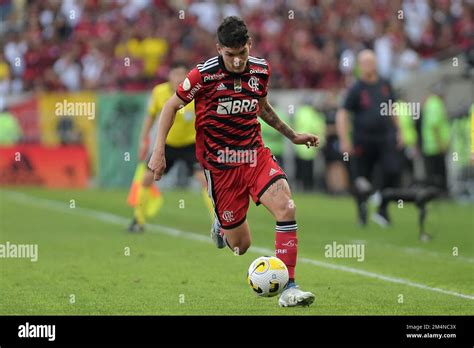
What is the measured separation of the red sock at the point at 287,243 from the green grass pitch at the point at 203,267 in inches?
15.2

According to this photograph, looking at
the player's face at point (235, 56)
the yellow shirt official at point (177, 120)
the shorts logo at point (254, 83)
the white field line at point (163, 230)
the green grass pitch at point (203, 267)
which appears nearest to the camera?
the player's face at point (235, 56)

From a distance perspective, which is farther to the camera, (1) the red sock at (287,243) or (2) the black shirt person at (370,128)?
(2) the black shirt person at (370,128)

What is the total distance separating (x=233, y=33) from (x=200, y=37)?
20.7 m

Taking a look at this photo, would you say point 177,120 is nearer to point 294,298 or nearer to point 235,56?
point 235,56

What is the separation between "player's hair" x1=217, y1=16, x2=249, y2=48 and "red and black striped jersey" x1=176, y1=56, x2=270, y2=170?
0.33 meters

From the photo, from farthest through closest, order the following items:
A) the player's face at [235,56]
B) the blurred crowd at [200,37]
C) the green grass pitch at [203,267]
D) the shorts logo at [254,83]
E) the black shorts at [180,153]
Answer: the blurred crowd at [200,37], the black shorts at [180,153], the shorts logo at [254,83], the green grass pitch at [203,267], the player's face at [235,56]

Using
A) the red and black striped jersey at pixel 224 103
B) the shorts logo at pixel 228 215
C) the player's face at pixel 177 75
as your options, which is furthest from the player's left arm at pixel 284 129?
the player's face at pixel 177 75

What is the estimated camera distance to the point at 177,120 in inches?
607

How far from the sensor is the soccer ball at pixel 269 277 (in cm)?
930

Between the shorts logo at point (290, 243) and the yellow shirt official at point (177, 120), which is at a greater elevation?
the yellow shirt official at point (177, 120)

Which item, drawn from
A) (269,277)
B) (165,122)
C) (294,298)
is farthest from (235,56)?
(294,298)

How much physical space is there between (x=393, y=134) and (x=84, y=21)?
1487cm

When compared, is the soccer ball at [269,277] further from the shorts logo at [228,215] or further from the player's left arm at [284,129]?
the player's left arm at [284,129]
